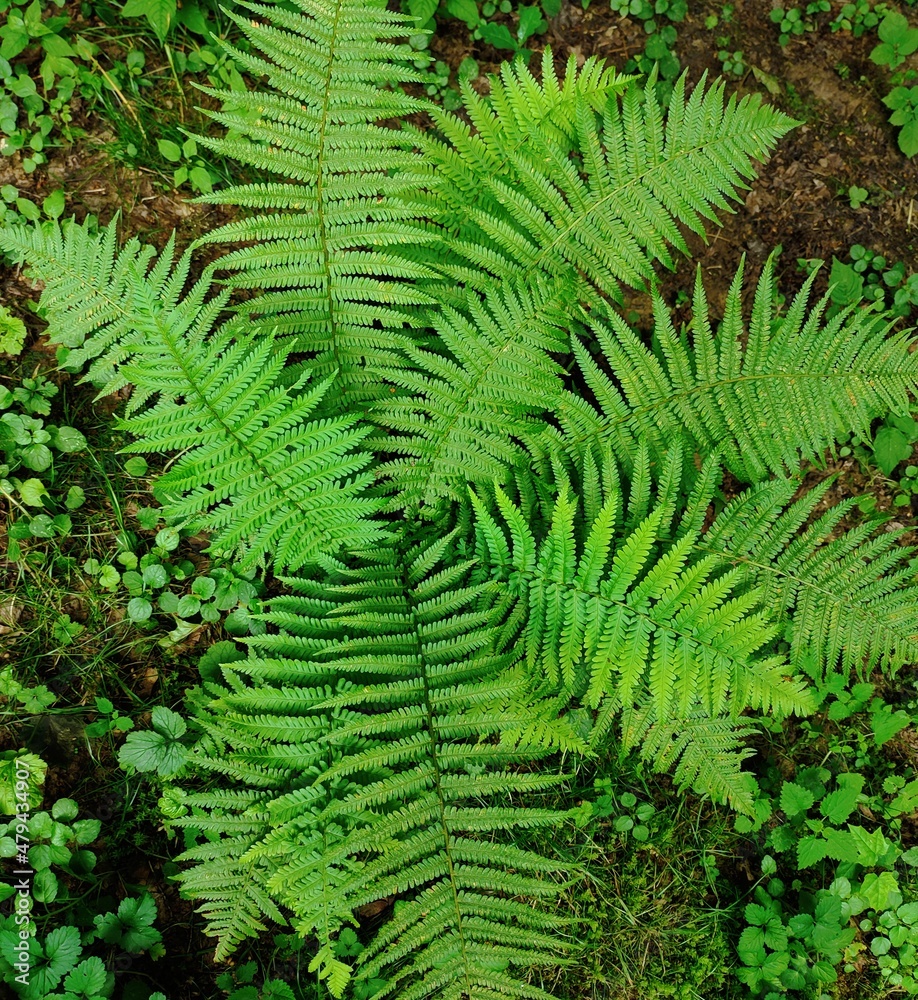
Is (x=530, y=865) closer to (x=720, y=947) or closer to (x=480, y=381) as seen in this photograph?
(x=720, y=947)

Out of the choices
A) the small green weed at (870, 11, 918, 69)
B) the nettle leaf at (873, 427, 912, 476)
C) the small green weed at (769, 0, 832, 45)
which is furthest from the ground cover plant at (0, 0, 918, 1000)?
the small green weed at (870, 11, 918, 69)

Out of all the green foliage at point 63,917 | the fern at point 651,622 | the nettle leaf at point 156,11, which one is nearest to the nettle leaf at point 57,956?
the green foliage at point 63,917

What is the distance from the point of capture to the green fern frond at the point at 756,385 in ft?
9.45

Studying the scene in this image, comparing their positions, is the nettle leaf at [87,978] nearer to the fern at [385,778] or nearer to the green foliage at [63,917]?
the green foliage at [63,917]

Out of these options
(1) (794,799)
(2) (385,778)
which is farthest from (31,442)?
(1) (794,799)

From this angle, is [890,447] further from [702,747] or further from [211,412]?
[211,412]

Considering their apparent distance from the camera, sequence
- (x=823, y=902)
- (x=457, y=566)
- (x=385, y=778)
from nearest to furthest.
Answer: (x=385, y=778) → (x=457, y=566) → (x=823, y=902)

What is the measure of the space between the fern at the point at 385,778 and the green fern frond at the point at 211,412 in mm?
250

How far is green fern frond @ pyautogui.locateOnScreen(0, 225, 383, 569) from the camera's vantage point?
2.38 meters

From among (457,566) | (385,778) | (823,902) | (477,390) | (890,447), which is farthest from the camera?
(890,447)

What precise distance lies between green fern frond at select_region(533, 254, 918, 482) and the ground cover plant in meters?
0.02

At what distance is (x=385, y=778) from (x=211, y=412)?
1333 millimetres

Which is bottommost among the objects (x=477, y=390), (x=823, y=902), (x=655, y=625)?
(x=823, y=902)

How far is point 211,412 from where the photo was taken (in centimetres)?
242
